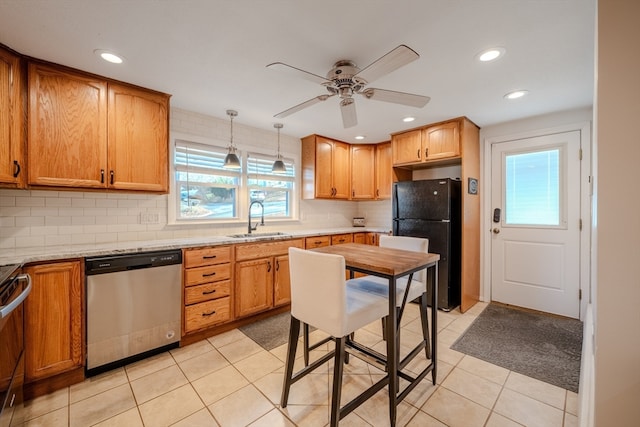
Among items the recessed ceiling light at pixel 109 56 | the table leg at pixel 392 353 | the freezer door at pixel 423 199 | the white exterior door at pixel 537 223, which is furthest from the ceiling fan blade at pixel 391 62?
the white exterior door at pixel 537 223

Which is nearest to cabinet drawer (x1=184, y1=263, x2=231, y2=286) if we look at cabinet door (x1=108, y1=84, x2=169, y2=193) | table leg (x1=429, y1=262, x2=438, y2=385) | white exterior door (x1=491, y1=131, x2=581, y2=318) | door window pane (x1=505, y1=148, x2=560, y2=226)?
cabinet door (x1=108, y1=84, x2=169, y2=193)

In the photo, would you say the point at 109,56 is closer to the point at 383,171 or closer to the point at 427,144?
the point at 427,144

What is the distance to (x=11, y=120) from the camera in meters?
1.83

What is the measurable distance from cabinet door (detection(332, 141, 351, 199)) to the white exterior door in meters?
2.00

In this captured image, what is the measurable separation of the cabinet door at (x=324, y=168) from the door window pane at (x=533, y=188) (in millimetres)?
2333

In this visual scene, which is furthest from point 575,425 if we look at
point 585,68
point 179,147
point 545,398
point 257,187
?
point 179,147

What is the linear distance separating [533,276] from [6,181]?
16.5 feet

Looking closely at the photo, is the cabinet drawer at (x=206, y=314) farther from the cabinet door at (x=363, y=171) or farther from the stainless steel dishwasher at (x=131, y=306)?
the cabinet door at (x=363, y=171)

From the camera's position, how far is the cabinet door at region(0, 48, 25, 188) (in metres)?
1.78

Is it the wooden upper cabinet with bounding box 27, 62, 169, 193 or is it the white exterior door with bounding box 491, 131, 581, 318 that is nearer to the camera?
the wooden upper cabinet with bounding box 27, 62, 169, 193

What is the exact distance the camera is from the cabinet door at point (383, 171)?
4255 millimetres

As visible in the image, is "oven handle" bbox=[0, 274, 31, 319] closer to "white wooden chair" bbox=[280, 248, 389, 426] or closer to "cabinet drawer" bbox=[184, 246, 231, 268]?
"cabinet drawer" bbox=[184, 246, 231, 268]

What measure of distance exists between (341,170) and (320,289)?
2.98 m

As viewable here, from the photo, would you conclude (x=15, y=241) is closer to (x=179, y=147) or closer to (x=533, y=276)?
(x=179, y=147)
